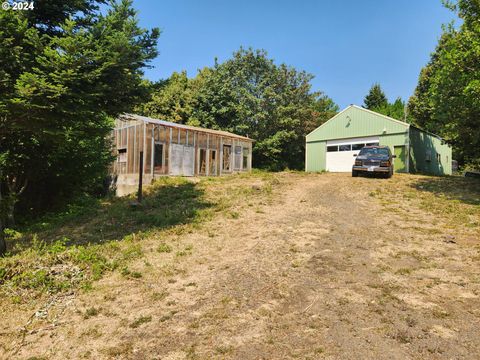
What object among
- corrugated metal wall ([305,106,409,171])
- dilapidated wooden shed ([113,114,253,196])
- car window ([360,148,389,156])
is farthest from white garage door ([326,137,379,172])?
dilapidated wooden shed ([113,114,253,196])

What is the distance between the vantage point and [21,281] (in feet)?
19.3

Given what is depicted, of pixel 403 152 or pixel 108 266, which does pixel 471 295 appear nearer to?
pixel 108 266

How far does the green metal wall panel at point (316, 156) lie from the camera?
26.0 meters

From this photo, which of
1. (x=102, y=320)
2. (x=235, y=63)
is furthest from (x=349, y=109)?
(x=102, y=320)

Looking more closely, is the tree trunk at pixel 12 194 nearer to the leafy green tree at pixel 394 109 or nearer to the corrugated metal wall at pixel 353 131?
the corrugated metal wall at pixel 353 131

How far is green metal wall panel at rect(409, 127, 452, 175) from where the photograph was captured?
22.4 metres

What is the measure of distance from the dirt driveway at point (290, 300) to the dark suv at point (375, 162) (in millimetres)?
8348

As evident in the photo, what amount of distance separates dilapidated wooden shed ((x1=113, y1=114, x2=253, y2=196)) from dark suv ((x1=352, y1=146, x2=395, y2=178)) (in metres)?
10.9

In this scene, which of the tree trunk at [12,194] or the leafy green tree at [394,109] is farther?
the leafy green tree at [394,109]

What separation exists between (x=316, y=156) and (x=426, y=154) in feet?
28.4

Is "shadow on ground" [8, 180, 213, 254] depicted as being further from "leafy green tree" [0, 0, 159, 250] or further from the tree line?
"leafy green tree" [0, 0, 159, 250]

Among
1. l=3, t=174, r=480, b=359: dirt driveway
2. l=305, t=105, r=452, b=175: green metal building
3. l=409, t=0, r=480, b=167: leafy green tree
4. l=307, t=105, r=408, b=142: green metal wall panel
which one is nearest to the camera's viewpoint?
l=3, t=174, r=480, b=359: dirt driveway

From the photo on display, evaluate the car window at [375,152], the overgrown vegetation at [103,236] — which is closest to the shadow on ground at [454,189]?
the car window at [375,152]

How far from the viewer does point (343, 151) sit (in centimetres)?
2462
